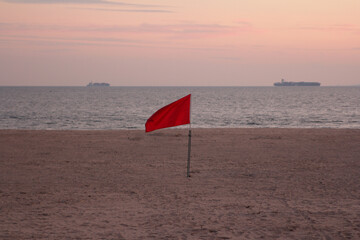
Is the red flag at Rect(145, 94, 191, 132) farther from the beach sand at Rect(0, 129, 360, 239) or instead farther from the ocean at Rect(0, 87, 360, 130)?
the ocean at Rect(0, 87, 360, 130)

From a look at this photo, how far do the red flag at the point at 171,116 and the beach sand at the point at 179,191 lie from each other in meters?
1.56

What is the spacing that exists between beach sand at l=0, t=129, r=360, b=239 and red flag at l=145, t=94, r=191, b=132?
1.56m

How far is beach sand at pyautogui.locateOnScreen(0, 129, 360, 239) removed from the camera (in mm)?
6691

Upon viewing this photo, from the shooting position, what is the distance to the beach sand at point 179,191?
6.69 meters

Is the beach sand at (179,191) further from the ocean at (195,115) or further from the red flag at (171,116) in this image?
the ocean at (195,115)

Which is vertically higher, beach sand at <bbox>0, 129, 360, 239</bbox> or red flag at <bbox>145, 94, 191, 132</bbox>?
red flag at <bbox>145, 94, 191, 132</bbox>

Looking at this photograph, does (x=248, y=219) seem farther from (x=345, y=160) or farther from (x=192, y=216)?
(x=345, y=160)

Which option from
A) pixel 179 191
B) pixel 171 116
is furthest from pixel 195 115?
pixel 179 191

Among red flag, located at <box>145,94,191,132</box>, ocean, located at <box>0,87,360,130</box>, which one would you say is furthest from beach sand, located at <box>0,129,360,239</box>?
ocean, located at <box>0,87,360,130</box>

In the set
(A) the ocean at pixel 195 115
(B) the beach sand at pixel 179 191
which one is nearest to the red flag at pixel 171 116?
(B) the beach sand at pixel 179 191

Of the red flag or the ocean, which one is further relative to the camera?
the ocean

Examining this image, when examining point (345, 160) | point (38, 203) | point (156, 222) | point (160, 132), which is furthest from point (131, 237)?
point (160, 132)

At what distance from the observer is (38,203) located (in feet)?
27.4

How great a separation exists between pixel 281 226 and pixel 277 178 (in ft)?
14.0
